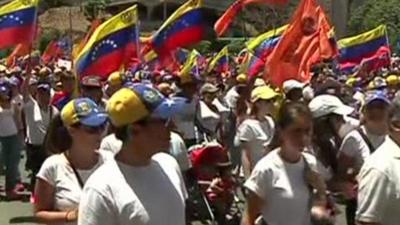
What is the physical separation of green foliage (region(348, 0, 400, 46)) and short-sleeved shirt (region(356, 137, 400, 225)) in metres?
31.4

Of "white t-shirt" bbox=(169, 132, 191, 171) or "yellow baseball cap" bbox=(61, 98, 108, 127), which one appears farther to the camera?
"white t-shirt" bbox=(169, 132, 191, 171)

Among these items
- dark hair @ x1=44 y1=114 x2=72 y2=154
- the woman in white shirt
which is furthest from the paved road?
dark hair @ x1=44 y1=114 x2=72 y2=154

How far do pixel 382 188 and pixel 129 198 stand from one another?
120 centimetres

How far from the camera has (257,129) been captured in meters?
8.66

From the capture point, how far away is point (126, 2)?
7862 cm

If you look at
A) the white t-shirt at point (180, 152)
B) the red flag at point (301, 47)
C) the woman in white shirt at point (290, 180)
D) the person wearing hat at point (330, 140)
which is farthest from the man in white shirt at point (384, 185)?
the red flag at point (301, 47)

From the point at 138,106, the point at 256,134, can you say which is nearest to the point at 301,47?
the point at 256,134

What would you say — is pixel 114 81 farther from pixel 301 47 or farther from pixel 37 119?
pixel 301 47

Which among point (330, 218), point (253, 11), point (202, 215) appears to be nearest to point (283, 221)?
point (330, 218)

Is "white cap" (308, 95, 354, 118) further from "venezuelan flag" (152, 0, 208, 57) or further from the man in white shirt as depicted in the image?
"venezuelan flag" (152, 0, 208, 57)

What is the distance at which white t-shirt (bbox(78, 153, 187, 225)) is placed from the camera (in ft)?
13.6

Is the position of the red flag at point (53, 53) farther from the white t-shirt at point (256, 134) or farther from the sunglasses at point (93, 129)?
the sunglasses at point (93, 129)

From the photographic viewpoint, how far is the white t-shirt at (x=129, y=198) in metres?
4.16

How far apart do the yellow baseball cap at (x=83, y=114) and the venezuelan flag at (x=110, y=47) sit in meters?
5.93
